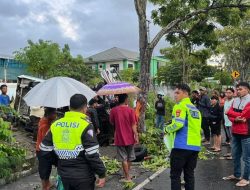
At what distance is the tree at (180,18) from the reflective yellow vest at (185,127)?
6857mm

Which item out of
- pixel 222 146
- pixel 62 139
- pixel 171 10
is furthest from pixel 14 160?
pixel 171 10

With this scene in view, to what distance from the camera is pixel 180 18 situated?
14.1 meters

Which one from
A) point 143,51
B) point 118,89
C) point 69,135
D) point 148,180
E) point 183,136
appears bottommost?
point 148,180

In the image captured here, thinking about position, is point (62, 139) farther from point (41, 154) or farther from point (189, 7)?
point (189, 7)

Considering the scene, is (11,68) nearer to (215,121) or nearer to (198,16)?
(198,16)

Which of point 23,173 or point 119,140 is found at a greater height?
point 119,140

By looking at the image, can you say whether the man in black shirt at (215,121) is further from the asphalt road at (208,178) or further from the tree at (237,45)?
the tree at (237,45)

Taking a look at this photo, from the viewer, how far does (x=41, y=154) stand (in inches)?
195

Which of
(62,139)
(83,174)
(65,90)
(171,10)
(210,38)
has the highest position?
(171,10)

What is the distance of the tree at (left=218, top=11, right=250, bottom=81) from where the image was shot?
36.9 meters

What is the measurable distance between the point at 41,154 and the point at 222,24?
1174cm

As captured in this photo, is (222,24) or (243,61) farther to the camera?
(243,61)

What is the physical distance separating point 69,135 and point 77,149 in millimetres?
175

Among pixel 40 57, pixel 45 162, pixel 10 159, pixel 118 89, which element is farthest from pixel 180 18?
pixel 40 57
